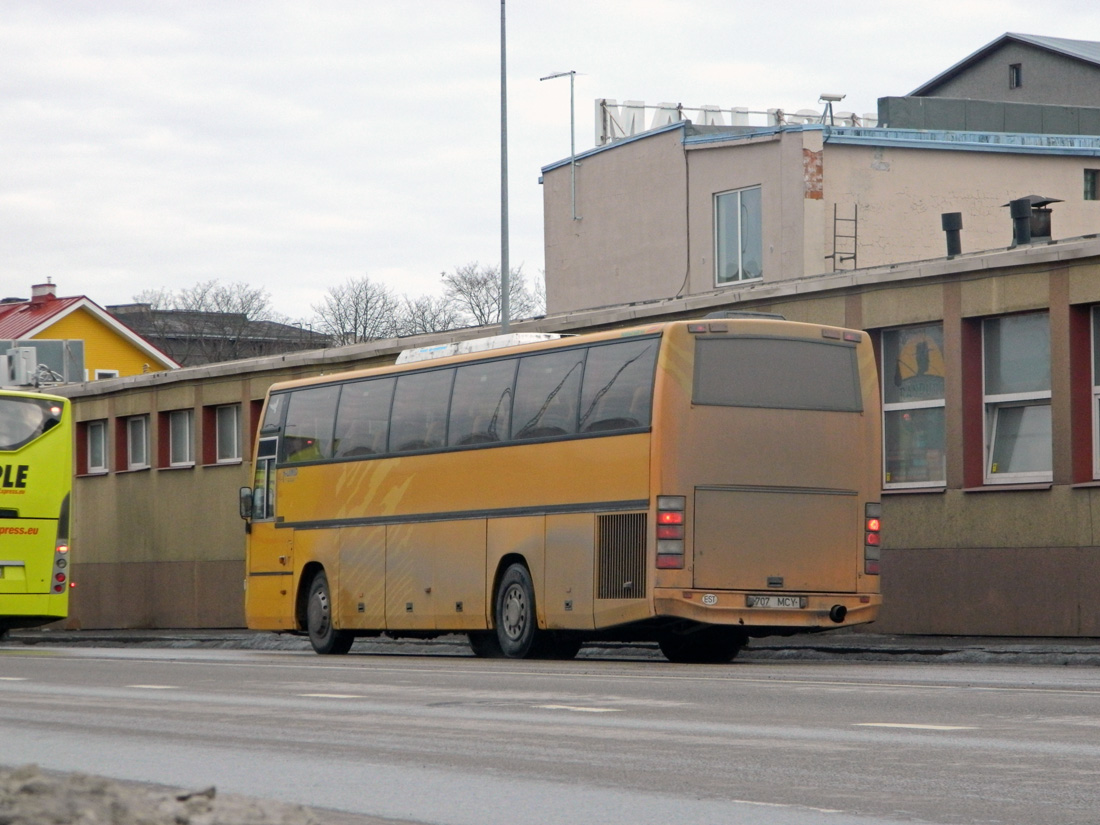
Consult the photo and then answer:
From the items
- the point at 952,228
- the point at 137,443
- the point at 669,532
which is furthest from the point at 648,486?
the point at 137,443

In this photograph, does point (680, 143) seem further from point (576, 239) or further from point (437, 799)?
point (437, 799)

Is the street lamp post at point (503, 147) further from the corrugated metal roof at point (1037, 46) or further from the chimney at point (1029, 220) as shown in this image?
the corrugated metal roof at point (1037, 46)

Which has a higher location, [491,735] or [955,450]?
[955,450]

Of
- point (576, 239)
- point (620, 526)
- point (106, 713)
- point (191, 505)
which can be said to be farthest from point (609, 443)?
point (576, 239)

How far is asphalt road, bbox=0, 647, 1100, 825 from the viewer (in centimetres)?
732

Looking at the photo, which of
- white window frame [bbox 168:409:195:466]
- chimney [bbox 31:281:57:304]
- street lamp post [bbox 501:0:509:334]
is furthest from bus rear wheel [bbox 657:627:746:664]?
chimney [bbox 31:281:57:304]

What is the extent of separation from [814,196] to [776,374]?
20174 millimetres

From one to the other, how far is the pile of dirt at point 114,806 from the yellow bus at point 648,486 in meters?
12.7

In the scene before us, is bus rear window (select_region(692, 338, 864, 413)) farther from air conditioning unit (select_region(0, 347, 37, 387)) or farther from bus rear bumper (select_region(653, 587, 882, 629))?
air conditioning unit (select_region(0, 347, 37, 387))

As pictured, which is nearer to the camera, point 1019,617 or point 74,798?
point 74,798

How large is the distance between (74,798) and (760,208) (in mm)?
35031

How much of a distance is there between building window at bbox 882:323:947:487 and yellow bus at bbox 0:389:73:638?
1295cm

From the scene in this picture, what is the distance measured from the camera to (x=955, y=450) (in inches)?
918

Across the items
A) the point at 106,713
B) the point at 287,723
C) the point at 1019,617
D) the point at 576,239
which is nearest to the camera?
the point at 287,723
